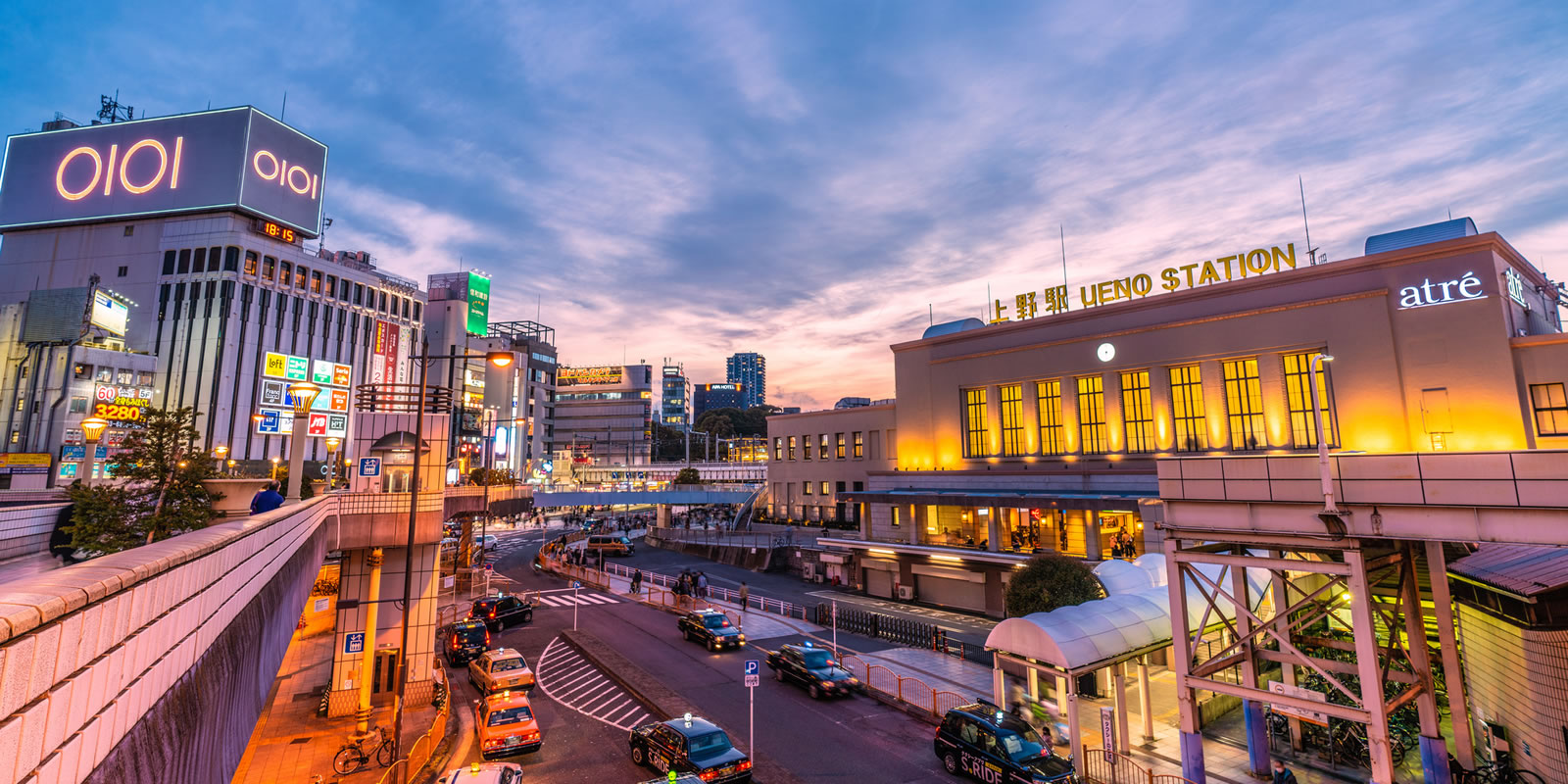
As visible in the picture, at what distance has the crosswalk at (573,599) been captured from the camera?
4488 cm

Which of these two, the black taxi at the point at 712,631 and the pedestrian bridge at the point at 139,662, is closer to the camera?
the pedestrian bridge at the point at 139,662

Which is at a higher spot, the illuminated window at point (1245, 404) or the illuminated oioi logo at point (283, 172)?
the illuminated oioi logo at point (283, 172)

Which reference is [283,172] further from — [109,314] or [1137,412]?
[1137,412]

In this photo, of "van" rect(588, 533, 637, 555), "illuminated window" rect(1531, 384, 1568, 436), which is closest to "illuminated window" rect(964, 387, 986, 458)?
"illuminated window" rect(1531, 384, 1568, 436)

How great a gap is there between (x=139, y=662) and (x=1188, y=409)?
45792 mm

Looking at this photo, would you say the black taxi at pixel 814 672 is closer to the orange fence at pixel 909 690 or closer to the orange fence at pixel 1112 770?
the orange fence at pixel 909 690

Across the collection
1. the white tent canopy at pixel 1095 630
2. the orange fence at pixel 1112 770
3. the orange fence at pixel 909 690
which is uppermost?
the white tent canopy at pixel 1095 630

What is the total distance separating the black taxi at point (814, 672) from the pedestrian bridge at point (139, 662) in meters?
18.7

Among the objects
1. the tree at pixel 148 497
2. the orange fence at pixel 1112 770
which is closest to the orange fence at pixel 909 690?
the orange fence at pixel 1112 770

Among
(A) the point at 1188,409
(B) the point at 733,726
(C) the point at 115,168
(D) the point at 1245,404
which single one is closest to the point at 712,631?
(B) the point at 733,726

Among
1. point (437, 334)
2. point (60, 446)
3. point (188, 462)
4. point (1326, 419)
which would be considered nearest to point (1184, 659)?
point (1326, 419)

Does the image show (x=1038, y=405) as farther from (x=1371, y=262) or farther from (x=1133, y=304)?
(x=1371, y=262)

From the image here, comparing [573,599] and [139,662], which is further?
[573,599]

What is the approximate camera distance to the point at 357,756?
19.9 m
